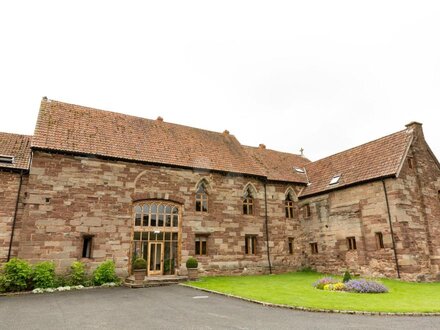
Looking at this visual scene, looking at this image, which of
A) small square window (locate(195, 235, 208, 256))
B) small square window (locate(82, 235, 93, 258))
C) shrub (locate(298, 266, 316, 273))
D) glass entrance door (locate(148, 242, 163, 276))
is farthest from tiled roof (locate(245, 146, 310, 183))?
small square window (locate(82, 235, 93, 258))

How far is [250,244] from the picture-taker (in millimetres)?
24297

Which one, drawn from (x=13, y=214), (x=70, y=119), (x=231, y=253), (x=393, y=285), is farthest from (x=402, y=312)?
(x=70, y=119)

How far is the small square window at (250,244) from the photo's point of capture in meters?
24.1

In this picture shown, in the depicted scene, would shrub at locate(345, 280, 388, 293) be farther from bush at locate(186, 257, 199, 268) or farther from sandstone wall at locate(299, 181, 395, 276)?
bush at locate(186, 257, 199, 268)

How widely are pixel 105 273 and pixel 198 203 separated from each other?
308 inches

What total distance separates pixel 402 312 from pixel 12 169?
827 inches

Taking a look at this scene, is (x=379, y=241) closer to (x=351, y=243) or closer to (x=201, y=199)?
(x=351, y=243)

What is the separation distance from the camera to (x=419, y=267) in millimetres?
19344

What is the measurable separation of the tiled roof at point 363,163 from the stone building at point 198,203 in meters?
0.11

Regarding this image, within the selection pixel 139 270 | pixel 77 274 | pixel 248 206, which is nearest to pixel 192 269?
pixel 139 270

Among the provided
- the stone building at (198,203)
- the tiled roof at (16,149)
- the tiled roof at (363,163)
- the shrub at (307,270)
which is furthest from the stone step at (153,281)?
the tiled roof at (363,163)

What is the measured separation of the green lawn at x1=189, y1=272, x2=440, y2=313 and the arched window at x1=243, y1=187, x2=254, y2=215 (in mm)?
7468

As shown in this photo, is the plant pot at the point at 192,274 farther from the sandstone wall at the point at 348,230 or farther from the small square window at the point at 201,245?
the sandstone wall at the point at 348,230

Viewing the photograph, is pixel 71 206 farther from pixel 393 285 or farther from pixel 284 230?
pixel 393 285
